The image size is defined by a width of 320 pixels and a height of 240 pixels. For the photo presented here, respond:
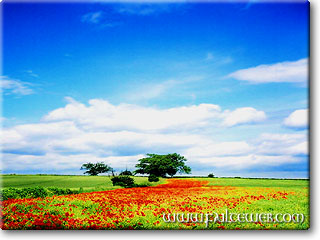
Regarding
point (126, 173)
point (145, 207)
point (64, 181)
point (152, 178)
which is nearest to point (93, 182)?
point (64, 181)

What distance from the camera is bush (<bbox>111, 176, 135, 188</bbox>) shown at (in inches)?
438

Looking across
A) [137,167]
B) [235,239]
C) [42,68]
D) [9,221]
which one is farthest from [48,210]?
[235,239]

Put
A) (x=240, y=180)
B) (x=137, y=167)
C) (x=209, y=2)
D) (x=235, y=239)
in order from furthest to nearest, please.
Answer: (x=240, y=180)
(x=137, y=167)
(x=209, y=2)
(x=235, y=239)

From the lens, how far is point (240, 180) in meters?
11.5

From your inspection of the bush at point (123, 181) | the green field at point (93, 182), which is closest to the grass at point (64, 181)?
the green field at point (93, 182)

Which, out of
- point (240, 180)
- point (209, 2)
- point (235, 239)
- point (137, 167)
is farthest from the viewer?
point (240, 180)

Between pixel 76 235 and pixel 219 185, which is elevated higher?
pixel 219 185

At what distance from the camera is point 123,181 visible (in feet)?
36.8

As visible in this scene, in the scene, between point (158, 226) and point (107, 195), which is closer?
point (158, 226)

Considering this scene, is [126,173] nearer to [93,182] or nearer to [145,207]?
[93,182]

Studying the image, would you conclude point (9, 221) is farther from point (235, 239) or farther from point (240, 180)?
point (240, 180)

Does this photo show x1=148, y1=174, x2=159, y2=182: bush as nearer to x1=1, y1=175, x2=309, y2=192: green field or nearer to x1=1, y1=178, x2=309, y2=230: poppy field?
x1=1, y1=175, x2=309, y2=192: green field

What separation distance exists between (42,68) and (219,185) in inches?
319

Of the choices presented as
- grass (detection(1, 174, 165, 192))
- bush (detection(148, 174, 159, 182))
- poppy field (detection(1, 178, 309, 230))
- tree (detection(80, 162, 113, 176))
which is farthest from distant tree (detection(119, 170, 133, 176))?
bush (detection(148, 174, 159, 182))
